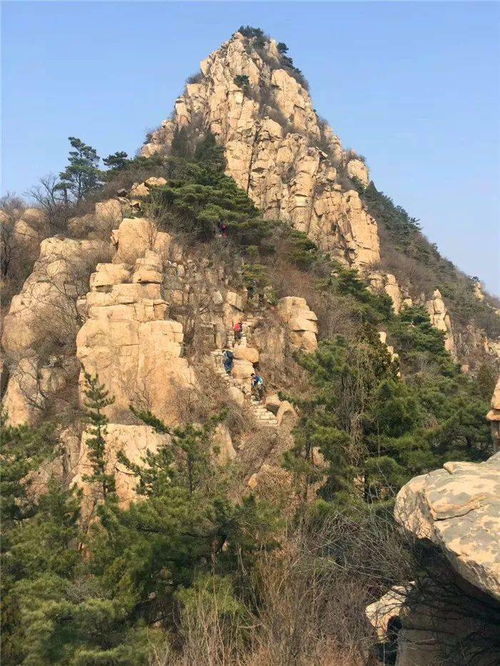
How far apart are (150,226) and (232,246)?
3.92 m

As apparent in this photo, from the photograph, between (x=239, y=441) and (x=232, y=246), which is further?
(x=232, y=246)

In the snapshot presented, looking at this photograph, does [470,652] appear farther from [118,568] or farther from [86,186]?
[86,186]

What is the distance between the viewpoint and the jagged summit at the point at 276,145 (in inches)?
1300

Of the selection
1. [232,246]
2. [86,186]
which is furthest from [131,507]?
[86,186]

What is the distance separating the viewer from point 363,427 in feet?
33.3

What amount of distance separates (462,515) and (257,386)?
45.8 ft

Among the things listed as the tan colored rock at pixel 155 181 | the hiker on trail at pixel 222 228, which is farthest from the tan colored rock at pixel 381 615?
the tan colored rock at pixel 155 181

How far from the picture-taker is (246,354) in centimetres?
Answer: 1888

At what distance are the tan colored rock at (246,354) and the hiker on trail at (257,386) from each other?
716mm

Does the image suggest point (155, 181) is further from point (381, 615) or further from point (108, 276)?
point (381, 615)

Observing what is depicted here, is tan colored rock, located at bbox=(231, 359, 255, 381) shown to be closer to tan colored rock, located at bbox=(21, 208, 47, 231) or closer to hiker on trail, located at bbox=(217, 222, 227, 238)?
hiker on trail, located at bbox=(217, 222, 227, 238)

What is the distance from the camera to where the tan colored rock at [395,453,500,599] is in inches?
158

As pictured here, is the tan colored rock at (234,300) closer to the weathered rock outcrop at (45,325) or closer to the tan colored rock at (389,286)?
the weathered rock outcrop at (45,325)

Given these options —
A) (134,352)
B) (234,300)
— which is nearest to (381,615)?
(134,352)
